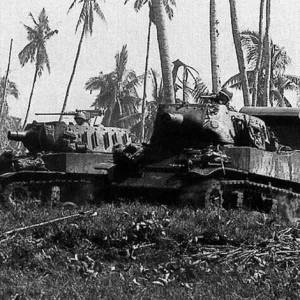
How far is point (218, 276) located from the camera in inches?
330

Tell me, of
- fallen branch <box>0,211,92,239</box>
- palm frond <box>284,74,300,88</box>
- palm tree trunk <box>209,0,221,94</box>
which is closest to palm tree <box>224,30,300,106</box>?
palm frond <box>284,74,300,88</box>

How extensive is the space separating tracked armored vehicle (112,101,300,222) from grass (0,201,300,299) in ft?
7.28

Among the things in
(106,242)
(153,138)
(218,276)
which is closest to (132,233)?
(106,242)

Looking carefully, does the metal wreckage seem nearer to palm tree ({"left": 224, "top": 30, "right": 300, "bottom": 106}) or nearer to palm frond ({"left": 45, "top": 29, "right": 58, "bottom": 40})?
palm tree ({"left": 224, "top": 30, "right": 300, "bottom": 106})

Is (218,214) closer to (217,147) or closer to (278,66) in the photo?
(217,147)

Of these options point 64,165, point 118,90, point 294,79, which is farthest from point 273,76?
point 64,165

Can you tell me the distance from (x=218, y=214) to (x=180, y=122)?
442 cm

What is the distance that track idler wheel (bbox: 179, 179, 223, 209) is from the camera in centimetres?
1429

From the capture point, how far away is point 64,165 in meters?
18.2

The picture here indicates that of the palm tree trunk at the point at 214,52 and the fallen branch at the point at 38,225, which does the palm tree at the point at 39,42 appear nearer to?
the palm tree trunk at the point at 214,52

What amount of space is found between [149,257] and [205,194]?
4.78 m

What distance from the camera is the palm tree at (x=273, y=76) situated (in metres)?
36.3

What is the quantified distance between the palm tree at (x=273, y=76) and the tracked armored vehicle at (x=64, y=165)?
13.7 metres

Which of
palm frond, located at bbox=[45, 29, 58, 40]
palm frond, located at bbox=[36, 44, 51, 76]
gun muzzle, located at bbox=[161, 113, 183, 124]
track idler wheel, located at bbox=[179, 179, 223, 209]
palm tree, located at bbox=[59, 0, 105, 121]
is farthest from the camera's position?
palm frond, located at bbox=[45, 29, 58, 40]
